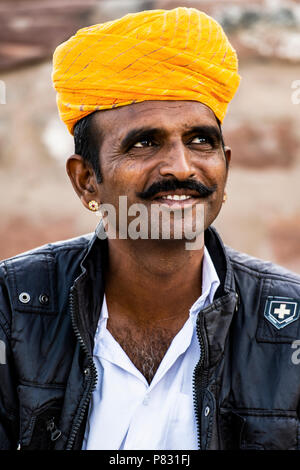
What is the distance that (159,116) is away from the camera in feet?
7.36

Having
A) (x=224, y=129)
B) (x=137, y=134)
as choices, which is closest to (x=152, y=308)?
(x=137, y=134)

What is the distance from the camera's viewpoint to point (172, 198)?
7.38 ft

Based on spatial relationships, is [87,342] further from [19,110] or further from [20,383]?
[19,110]

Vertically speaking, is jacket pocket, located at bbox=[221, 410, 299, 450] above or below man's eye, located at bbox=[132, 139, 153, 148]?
below

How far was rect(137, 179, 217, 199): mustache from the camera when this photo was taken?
2.21 m

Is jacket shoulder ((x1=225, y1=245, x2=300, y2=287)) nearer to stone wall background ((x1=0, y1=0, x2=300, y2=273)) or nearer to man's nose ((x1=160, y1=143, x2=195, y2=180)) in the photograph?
man's nose ((x1=160, y1=143, x2=195, y2=180))

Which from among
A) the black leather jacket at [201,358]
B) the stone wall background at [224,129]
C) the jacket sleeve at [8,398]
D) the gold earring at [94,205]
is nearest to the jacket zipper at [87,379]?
the black leather jacket at [201,358]

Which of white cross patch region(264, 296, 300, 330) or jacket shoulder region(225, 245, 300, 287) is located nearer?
white cross patch region(264, 296, 300, 330)

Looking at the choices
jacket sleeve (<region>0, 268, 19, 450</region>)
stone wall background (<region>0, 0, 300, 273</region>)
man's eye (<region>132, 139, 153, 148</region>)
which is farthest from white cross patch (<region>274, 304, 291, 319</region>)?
stone wall background (<region>0, 0, 300, 273</region>)

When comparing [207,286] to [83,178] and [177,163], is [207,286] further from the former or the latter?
[83,178]

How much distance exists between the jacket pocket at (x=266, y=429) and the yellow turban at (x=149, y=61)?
114cm
